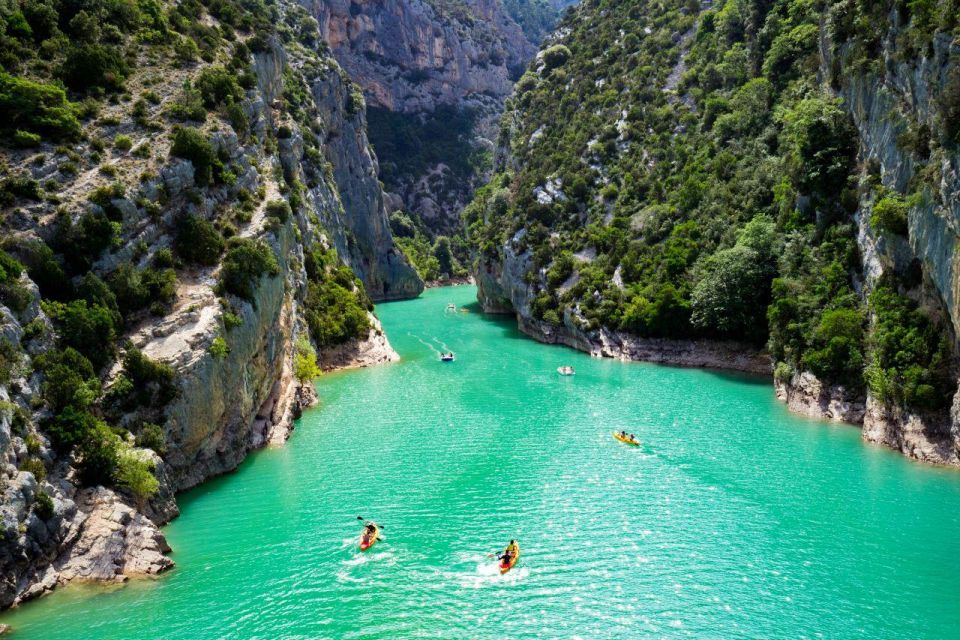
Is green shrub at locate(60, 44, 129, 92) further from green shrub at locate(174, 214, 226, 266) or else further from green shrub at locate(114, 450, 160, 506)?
green shrub at locate(114, 450, 160, 506)

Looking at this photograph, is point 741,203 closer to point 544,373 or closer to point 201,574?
point 544,373

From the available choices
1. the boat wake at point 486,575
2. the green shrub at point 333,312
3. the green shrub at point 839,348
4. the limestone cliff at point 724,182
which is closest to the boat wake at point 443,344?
the green shrub at point 333,312

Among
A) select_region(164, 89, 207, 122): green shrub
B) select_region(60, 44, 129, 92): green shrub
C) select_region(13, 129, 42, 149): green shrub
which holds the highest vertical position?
select_region(60, 44, 129, 92): green shrub

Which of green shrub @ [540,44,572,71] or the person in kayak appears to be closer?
the person in kayak

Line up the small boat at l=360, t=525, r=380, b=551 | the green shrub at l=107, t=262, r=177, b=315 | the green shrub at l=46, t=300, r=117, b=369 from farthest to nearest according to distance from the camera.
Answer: the green shrub at l=107, t=262, r=177, b=315, the green shrub at l=46, t=300, r=117, b=369, the small boat at l=360, t=525, r=380, b=551

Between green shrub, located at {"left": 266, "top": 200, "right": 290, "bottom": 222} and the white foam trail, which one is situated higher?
green shrub, located at {"left": 266, "top": 200, "right": 290, "bottom": 222}

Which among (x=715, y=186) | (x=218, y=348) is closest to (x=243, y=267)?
(x=218, y=348)

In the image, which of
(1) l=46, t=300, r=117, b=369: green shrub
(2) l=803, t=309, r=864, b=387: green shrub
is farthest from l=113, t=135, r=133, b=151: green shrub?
(2) l=803, t=309, r=864, b=387: green shrub
